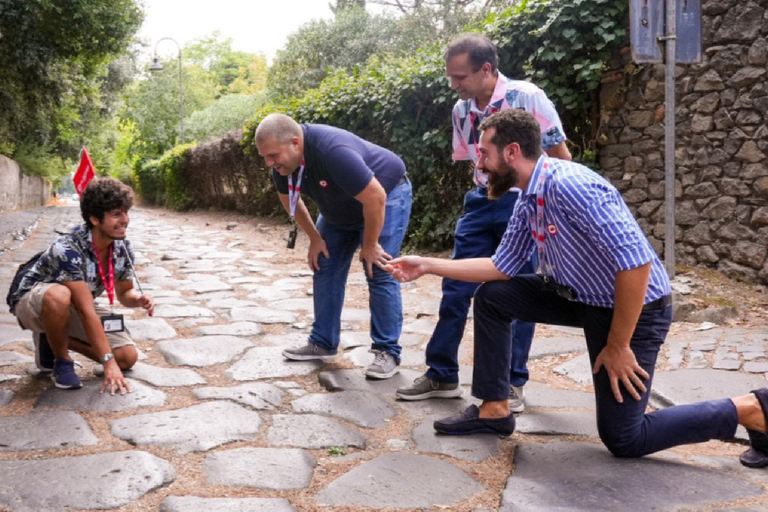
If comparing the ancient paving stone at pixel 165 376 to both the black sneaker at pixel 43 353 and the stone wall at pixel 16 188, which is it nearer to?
the black sneaker at pixel 43 353

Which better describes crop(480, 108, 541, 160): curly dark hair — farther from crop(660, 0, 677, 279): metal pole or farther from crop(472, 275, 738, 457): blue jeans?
crop(660, 0, 677, 279): metal pole

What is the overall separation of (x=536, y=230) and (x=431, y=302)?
3654mm

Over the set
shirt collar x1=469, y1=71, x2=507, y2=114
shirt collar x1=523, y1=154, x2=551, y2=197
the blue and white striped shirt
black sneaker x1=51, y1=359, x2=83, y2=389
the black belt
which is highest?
shirt collar x1=469, y1=71, x2=507, y2=114

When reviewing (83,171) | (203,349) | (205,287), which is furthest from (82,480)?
(83,171)

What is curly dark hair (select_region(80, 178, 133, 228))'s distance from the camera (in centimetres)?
371

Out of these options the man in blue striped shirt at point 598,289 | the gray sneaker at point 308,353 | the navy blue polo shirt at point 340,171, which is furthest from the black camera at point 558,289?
the gray sneaker at point 308,353

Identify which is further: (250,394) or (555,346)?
(555,346)

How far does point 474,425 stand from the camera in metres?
3.25

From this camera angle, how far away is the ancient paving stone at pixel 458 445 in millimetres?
3066

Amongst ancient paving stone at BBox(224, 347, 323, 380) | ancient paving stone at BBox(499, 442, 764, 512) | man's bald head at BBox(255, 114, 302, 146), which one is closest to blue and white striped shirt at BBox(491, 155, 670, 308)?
ancient paving stone at BBox(499, 442, 764, 512)

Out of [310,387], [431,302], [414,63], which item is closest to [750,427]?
[310,387]

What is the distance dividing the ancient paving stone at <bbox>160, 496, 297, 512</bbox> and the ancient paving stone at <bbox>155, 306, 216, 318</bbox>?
343 centimetres

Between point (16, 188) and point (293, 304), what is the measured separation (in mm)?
22335

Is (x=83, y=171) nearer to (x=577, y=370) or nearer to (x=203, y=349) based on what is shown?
(x=203, y=349)
